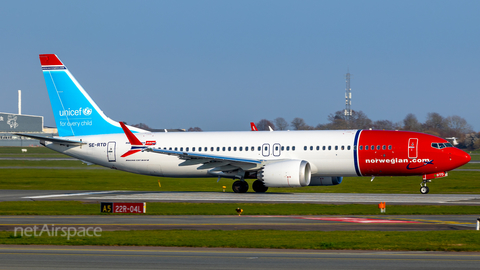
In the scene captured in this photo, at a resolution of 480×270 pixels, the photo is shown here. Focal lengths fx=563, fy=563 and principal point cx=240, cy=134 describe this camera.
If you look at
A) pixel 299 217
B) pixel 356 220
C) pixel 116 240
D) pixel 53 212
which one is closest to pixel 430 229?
pixel 356 220

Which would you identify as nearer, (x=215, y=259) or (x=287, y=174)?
(x=215, y=259)

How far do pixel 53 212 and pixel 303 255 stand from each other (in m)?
16.6

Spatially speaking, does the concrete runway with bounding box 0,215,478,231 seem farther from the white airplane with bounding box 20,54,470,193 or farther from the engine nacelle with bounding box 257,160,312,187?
the white airplane with bounding box 20,54,470,193

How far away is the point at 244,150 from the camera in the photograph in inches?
1581

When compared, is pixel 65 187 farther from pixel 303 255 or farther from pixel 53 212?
pixel 303 255

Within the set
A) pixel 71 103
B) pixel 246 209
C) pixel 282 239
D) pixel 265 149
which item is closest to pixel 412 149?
pixel 265 149

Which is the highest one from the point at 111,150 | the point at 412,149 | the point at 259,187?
the point at 412,149

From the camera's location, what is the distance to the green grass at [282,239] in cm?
1761

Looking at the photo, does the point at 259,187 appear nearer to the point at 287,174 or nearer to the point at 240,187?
the point at 240,187

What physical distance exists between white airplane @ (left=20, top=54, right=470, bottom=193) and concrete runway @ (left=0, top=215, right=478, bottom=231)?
11.7 m

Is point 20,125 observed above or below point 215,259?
above

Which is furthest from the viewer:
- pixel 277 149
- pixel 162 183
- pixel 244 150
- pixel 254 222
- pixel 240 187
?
pixel 162 183

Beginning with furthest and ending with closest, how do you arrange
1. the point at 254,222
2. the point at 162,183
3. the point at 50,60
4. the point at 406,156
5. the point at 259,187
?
the point at 162,183 < the point at 50,60 < the point at 259,187 < the point at 406,156 < the point at 254,222

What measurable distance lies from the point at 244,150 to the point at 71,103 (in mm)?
14608
